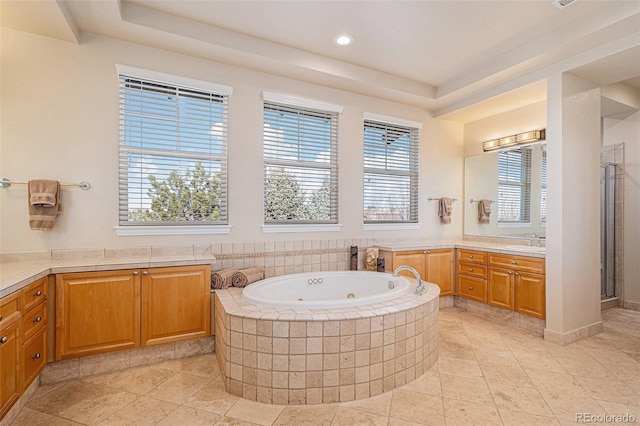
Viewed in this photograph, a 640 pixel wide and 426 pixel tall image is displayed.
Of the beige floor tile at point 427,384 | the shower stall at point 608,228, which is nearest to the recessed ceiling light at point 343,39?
the beige floor tile at point 427,384

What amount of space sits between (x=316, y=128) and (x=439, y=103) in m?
1.80

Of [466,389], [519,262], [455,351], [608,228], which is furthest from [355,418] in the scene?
[608,228]

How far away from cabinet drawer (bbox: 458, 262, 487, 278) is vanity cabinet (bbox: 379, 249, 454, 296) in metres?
0.13

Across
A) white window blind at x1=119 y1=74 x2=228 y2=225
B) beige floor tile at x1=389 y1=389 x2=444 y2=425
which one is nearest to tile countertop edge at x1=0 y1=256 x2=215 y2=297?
white window blind at x1=119 y1=74 x2=228 y2=225

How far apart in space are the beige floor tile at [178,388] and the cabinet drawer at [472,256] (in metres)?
3.32

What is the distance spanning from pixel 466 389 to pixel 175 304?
2.34 metres

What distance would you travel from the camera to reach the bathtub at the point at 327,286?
9.68ft

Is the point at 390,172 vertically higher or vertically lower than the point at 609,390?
higher

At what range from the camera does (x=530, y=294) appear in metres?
3.39

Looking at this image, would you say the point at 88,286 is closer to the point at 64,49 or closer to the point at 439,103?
the point at 64,49

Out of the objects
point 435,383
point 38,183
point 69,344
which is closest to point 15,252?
point 38,183

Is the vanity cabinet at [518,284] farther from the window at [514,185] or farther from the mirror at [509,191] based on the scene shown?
the window at [514,185]

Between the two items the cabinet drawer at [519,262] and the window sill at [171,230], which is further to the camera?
the cabinet drawer at [519,262]

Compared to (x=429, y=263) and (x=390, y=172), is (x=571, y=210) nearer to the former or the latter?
(x=429, y=263)
